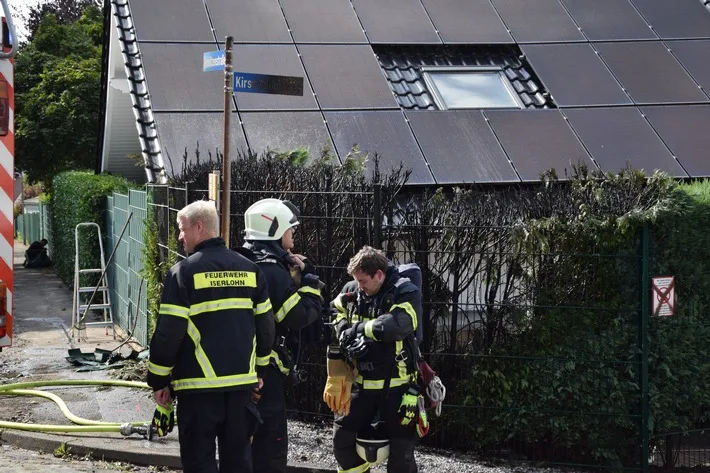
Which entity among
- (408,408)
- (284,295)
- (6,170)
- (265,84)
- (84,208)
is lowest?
(408,408)

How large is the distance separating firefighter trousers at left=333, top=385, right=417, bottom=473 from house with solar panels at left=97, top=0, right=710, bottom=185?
4.93 meters

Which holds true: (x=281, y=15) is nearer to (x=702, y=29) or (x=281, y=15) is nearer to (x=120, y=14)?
(x=120, y=14)

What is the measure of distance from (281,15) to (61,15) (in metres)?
32.3

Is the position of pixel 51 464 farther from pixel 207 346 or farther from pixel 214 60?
pixel 214 60

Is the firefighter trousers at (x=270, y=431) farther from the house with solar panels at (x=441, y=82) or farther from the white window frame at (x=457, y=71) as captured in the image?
the white window frame at (x=457, y=71)

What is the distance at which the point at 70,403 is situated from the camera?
29.8 feet

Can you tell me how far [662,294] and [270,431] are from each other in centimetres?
341

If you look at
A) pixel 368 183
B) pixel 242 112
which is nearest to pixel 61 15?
pixel 242 112

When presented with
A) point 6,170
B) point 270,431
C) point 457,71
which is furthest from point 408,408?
point 457,71

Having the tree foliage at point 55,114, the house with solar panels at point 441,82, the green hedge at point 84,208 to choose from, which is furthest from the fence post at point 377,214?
the tree foliage at point 55,114

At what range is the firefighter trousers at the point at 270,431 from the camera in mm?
5812

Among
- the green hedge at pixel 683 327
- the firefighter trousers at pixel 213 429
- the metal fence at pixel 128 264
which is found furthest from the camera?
the metal fence at pixel 128 264

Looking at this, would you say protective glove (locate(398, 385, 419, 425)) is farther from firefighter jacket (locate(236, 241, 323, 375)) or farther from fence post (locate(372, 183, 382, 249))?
fence post (locate(372, 183, 382, 249))

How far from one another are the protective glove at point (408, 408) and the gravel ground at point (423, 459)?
138 cm
